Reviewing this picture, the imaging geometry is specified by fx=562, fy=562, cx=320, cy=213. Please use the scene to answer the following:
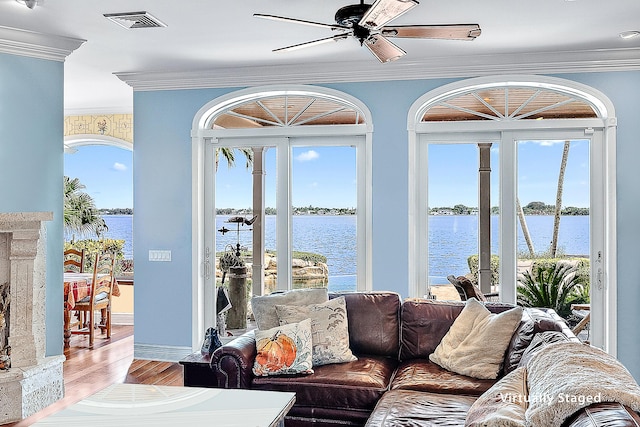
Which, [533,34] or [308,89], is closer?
[533,34]

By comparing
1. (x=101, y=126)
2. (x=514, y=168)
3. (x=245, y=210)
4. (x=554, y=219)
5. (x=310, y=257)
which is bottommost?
(x=310, y=257)

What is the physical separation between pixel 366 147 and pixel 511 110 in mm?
1366

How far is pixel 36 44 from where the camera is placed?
4461mm

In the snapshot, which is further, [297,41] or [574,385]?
[297,41]

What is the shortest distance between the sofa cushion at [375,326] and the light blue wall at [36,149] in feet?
8.12

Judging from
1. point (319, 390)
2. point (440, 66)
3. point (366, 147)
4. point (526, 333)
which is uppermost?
point (440, 66)

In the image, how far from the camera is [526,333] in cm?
→ 332

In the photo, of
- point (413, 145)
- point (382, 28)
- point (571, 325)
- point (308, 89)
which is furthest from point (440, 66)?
point (571, 325)

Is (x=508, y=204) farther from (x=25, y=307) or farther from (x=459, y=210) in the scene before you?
(x=25, y=307)

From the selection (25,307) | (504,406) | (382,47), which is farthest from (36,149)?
(504,406)

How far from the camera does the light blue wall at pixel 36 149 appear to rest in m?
4.37

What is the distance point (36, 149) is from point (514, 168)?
411 centimetres

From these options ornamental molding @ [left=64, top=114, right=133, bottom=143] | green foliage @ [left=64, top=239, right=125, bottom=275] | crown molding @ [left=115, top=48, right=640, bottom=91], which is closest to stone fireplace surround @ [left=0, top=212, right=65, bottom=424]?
crown molding @ [left=115, top=48, right=640, bottom=91]

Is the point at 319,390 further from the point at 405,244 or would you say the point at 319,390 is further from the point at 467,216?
the point at 467,216
